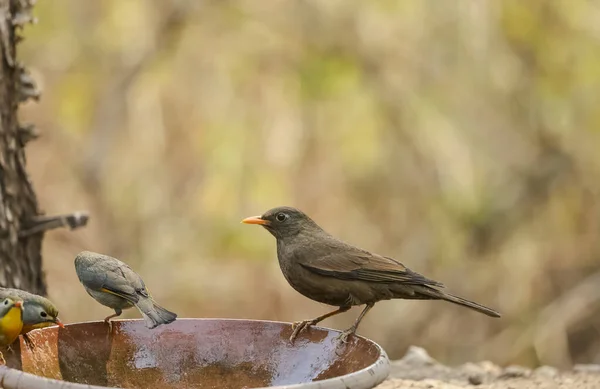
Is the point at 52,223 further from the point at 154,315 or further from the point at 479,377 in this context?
the point at 479,377

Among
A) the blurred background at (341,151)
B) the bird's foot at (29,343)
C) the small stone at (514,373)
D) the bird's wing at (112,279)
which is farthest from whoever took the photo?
the blurred background at (341,151)

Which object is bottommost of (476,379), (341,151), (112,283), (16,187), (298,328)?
(476,379)

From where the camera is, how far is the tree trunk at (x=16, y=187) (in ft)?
15.6

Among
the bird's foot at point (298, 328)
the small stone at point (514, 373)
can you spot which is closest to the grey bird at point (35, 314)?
the bird's foot at point (298, 328)

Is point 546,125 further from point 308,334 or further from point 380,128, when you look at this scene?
point 308,334

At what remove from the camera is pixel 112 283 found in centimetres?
330

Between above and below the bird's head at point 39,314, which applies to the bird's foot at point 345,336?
below

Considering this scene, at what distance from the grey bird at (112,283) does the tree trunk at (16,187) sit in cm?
149

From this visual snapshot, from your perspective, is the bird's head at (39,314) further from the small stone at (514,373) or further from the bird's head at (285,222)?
the small stone at (514,373)

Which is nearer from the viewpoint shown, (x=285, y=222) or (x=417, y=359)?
(x=285, y=222)

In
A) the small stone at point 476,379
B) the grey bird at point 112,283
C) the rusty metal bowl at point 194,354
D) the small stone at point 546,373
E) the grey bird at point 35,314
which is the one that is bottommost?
the small stone at point 476,379

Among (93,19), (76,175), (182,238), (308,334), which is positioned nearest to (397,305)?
(182,238)

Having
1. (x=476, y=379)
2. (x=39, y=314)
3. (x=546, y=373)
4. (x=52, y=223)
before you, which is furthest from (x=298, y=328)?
(x=546, y=373)

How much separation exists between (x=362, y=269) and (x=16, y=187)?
2.10 m
